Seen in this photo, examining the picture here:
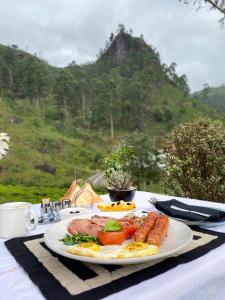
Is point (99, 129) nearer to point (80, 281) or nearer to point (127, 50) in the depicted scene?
point (127, 50)

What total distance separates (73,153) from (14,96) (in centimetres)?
825

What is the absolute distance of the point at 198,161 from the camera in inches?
130

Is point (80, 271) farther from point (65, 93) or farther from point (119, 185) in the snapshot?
point (65, 93)

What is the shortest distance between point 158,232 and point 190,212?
0.32 metres

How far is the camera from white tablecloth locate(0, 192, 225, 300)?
0.63m

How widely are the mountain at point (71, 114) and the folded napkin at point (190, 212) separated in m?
15.1

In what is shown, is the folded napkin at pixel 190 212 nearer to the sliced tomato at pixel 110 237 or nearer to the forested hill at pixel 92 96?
the sliced tomato at pixel 110 237

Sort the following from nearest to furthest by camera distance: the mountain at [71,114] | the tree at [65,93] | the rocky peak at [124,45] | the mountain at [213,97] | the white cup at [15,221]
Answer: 1. the white cup at [15,221]
2. the mountain at [71,114]
3. the tree at [65,93]
4. the rocky peak at [124,45]
5. the mountain at [213,97]

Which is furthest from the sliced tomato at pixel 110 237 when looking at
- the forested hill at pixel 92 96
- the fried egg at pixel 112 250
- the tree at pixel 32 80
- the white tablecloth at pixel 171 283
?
the tree at pixel 32 80

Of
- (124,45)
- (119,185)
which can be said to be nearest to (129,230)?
(119,185)

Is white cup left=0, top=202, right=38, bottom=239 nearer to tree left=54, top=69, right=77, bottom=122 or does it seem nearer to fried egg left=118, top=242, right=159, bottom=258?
fried egg left=118, top=242, right=159, bottom=258

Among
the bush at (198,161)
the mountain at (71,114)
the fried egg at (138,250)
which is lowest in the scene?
the fried egg at (138,250)

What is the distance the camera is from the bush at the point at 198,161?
10.7 feet

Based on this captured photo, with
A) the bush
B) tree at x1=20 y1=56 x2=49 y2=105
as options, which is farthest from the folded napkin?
tree at x1=20 y1=56 x2=49 y2=105
